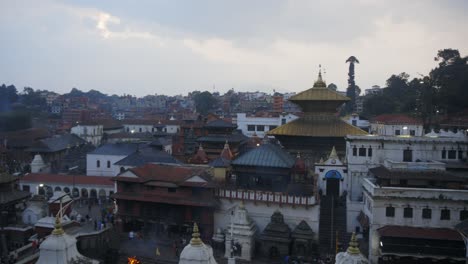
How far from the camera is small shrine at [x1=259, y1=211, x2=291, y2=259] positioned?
26000 millimetres

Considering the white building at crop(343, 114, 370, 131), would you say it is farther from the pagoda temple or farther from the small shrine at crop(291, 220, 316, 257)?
the small shrine at crop(291, 220, 316, 257)

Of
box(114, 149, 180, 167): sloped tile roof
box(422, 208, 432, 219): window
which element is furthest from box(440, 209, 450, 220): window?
box(114, 149, 180, 167): sloped tile roof

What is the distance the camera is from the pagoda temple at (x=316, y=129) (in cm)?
3759

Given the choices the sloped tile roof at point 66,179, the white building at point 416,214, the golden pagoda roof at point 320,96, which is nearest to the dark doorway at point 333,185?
the white building at point 416,214

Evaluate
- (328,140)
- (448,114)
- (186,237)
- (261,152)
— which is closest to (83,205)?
(186,237)

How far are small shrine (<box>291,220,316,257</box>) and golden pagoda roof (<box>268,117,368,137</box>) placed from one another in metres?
12.9

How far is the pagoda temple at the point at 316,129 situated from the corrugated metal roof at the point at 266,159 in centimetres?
685

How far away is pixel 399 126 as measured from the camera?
188ft

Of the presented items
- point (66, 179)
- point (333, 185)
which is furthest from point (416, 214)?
point (66, 179)

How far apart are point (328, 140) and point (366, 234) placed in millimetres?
11726

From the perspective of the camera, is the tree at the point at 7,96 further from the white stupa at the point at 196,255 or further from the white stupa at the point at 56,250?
the white stupa at the point at 196,255

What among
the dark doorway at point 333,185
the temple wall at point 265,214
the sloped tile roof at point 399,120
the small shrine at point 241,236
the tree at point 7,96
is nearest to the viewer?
the small shrine at point 241,236

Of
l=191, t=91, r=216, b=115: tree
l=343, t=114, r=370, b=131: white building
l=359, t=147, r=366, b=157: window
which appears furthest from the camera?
l=191, t=91, r=216, b=115: tree

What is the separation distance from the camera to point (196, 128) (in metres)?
64.8
